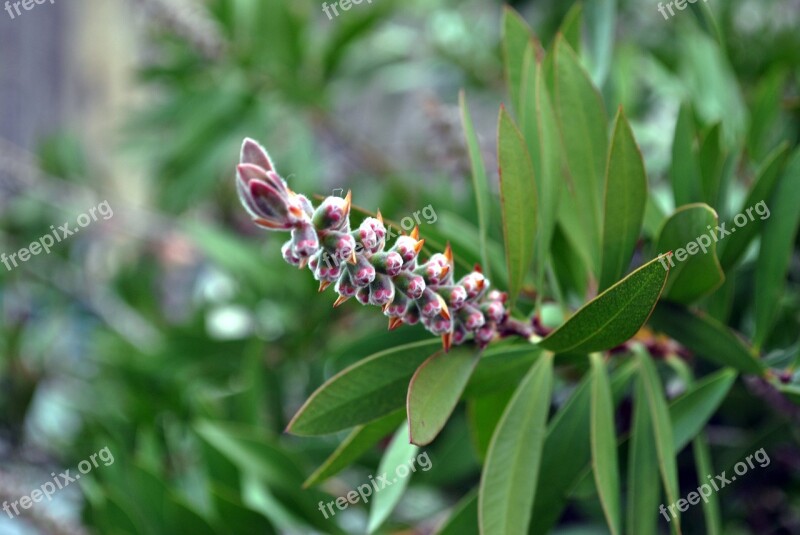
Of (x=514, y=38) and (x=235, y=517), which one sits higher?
(x=514, y=38)

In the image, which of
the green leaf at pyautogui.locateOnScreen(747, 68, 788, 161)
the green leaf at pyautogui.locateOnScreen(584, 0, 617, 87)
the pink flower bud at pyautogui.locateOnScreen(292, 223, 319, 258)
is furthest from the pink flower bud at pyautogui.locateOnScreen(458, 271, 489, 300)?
the green leaf at pyautogui.locateOnScreen(747, 68, 788, 161)

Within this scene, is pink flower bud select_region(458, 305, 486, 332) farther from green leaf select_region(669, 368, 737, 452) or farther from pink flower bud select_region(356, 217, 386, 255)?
green leaf select_region(669, 368, 737, 452)

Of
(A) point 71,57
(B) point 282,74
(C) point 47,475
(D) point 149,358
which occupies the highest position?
(A) point 71,57

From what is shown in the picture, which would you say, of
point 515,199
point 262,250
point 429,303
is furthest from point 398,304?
point 262,250

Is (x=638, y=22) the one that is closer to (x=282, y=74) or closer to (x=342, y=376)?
(x=282, y=74)

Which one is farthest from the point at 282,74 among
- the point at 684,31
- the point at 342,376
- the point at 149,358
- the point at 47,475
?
the point at 342,376

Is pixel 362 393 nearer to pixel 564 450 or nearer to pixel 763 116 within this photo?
pixel 564 450
